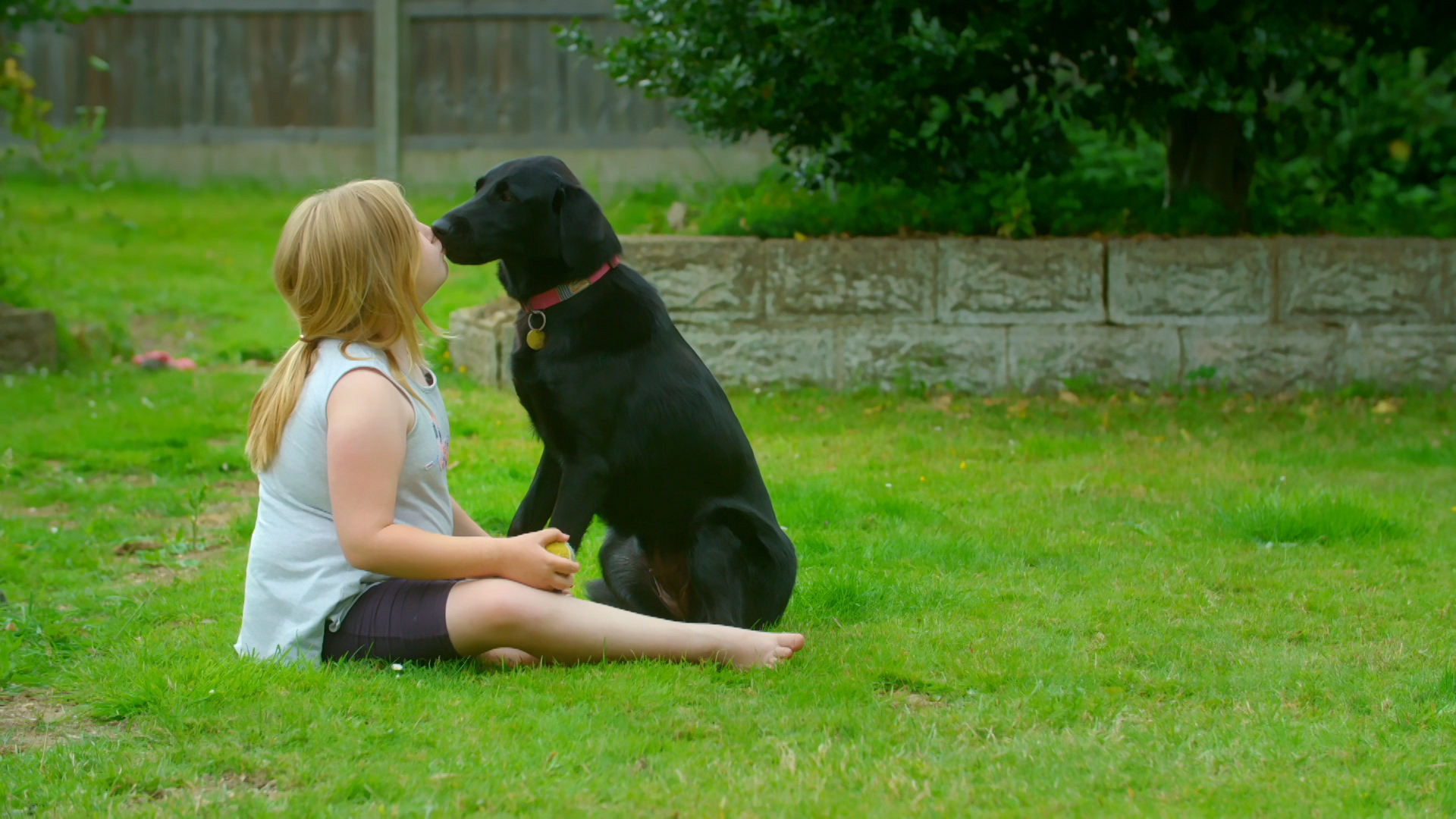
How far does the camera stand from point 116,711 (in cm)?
280

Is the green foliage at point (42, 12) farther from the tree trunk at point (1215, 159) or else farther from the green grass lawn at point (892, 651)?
the tree trunk at point (1215, 159)

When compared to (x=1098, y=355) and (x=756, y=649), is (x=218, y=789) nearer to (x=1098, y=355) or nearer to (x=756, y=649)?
(x=756, y=649)

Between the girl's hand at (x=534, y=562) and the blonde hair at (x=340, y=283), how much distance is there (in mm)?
438

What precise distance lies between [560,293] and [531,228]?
0.17 metres

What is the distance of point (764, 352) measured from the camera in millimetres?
7168

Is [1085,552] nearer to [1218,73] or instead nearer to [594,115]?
[1218,73]

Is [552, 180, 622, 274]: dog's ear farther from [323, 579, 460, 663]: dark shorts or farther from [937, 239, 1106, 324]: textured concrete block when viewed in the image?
[937, 239, 1106, 324]: textured concrete block

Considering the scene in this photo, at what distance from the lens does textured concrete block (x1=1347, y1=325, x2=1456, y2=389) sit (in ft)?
22.8

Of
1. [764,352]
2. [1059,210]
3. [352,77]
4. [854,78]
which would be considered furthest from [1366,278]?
[352,77]

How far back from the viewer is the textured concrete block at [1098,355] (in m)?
7.00

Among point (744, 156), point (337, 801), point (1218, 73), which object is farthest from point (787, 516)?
point (744, 156)

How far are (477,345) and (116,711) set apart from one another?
16.1ft

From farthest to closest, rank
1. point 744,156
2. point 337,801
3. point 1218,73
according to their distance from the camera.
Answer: point 744,156 < point 1218,73 < point 337,801

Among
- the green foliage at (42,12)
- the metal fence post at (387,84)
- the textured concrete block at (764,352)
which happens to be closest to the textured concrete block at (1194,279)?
the textured concrete block at (764,352)
